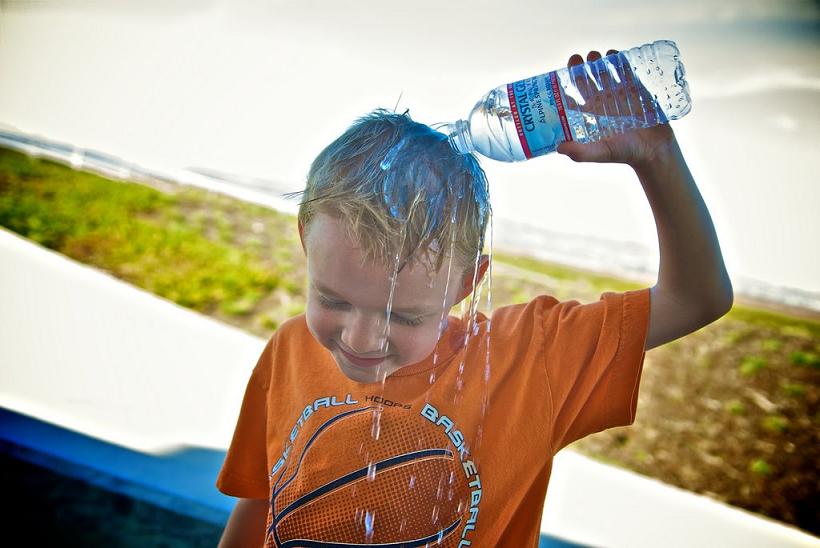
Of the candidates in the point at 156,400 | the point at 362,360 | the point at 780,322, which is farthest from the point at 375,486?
the point at 780,322

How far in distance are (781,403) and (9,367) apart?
4075mm

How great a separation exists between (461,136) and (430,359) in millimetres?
489

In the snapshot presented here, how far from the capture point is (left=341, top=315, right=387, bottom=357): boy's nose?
1.12m

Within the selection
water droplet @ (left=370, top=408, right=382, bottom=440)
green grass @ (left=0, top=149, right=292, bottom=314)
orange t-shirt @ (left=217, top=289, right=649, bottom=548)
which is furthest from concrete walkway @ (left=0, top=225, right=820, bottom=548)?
water droplet @ (left=370, top=408, right=382, bottom=440)

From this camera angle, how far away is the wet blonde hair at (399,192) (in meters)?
1.11

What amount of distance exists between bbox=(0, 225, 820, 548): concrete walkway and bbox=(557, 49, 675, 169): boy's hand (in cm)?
161

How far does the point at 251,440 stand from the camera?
1.38 m

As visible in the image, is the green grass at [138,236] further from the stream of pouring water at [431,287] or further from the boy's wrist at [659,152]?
the boy's wrist at [659,152]

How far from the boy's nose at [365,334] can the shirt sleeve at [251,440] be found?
0.33m

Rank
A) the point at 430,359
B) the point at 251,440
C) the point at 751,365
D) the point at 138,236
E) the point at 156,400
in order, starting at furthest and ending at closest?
the point at 138,236
the point at 751,365
the point at 156,400
the point at 251,440
the point at 430,359

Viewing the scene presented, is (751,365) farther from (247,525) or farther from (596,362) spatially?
(247,525)

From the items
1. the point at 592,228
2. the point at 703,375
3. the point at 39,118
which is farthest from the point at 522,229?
the point at 39,118

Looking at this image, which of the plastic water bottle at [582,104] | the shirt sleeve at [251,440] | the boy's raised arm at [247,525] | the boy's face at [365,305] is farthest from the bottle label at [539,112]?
the boy's raised arm at [247,525]

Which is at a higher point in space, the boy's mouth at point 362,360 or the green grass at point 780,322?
the boy's mouth at point 362,360
